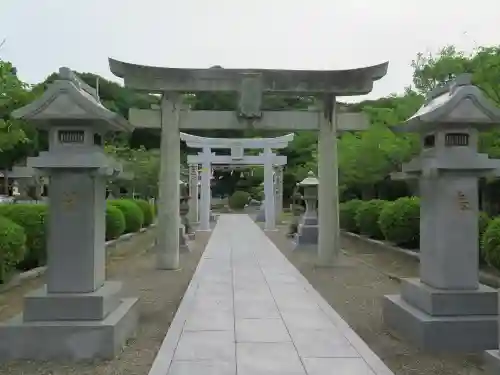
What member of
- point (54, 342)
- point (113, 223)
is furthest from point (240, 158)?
point (54, 342)

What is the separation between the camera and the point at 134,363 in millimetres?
5238

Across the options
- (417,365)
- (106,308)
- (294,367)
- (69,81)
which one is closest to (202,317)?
(106,308)

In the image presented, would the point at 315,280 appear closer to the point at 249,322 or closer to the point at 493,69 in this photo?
the point at 249,322

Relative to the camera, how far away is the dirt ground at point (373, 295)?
5.15 m

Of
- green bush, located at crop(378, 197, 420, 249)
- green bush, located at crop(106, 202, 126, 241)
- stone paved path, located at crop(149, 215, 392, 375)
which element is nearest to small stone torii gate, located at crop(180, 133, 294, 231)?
green bush, located at crop(106, 202, 126, 241)

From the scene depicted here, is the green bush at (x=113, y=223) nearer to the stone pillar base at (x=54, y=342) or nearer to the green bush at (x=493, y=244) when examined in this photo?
the stone pillar base at (x=54, y=342)

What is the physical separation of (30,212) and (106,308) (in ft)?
16.9

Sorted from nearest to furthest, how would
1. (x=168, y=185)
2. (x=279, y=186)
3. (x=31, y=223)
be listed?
(x=31, y=223)
(x=168, y=185)
(x=279, y=186)

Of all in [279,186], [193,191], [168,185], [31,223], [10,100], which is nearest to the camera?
[31,223]

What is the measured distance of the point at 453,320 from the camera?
218 inches

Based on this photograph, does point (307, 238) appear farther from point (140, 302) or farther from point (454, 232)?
point (454, 232)

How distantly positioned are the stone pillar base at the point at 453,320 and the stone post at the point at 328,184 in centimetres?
609

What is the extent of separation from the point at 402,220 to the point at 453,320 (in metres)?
7.49

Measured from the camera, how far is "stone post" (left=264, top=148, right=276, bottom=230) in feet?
79.8
